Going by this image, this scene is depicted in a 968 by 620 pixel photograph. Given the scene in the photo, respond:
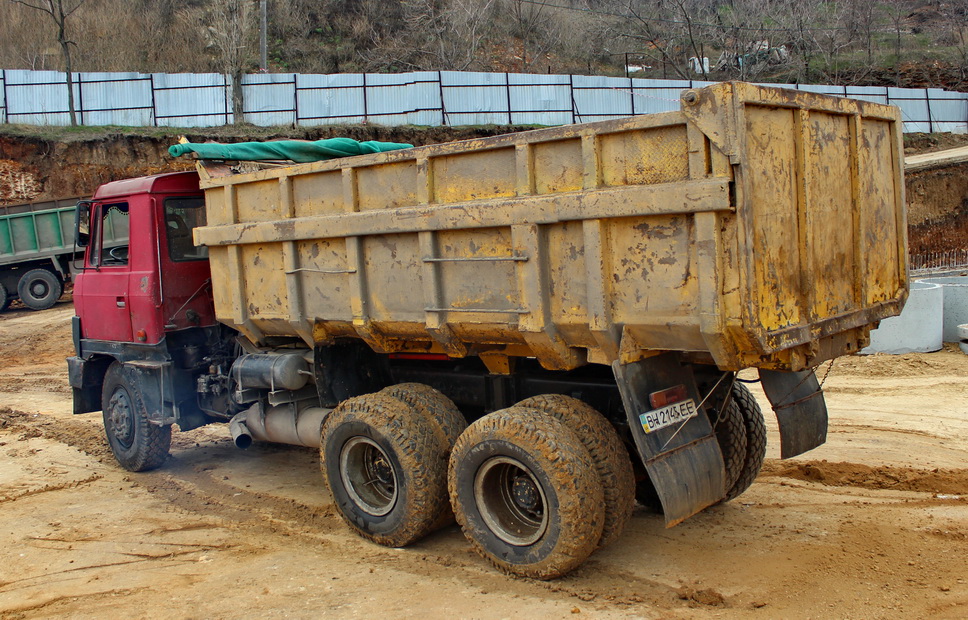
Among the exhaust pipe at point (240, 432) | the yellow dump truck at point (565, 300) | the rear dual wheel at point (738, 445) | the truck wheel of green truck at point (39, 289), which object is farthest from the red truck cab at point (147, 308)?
the truck wheel of green truck at point (39, 289)

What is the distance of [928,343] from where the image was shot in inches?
412

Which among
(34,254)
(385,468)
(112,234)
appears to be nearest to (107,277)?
→ (112,234)

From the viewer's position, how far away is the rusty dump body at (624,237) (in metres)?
3.72

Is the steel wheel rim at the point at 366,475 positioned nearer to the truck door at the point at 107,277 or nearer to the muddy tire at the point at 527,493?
the muddy tire at the point at 527,493

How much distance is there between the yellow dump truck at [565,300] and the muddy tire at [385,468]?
18 mm

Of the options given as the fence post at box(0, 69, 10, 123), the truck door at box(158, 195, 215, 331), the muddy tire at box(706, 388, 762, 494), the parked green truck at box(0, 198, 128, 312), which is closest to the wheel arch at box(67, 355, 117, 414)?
the truck door at box(158, 195, 215, 331)

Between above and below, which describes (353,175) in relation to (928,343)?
above

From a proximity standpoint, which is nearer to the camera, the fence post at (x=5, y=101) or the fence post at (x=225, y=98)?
the fence post at (x=5, y=101)

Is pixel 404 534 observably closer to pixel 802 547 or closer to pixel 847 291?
pixel 802 547

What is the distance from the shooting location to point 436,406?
522 centimetres

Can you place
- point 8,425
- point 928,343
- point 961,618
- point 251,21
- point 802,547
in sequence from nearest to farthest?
point 961,618
point 802,547
point 8,425
point 928,343
point 251,21

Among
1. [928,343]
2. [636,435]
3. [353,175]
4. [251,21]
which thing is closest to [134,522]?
[353,175]

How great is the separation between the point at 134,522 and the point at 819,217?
16.9ft

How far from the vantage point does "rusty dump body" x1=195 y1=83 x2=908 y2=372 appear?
12.2 feet
